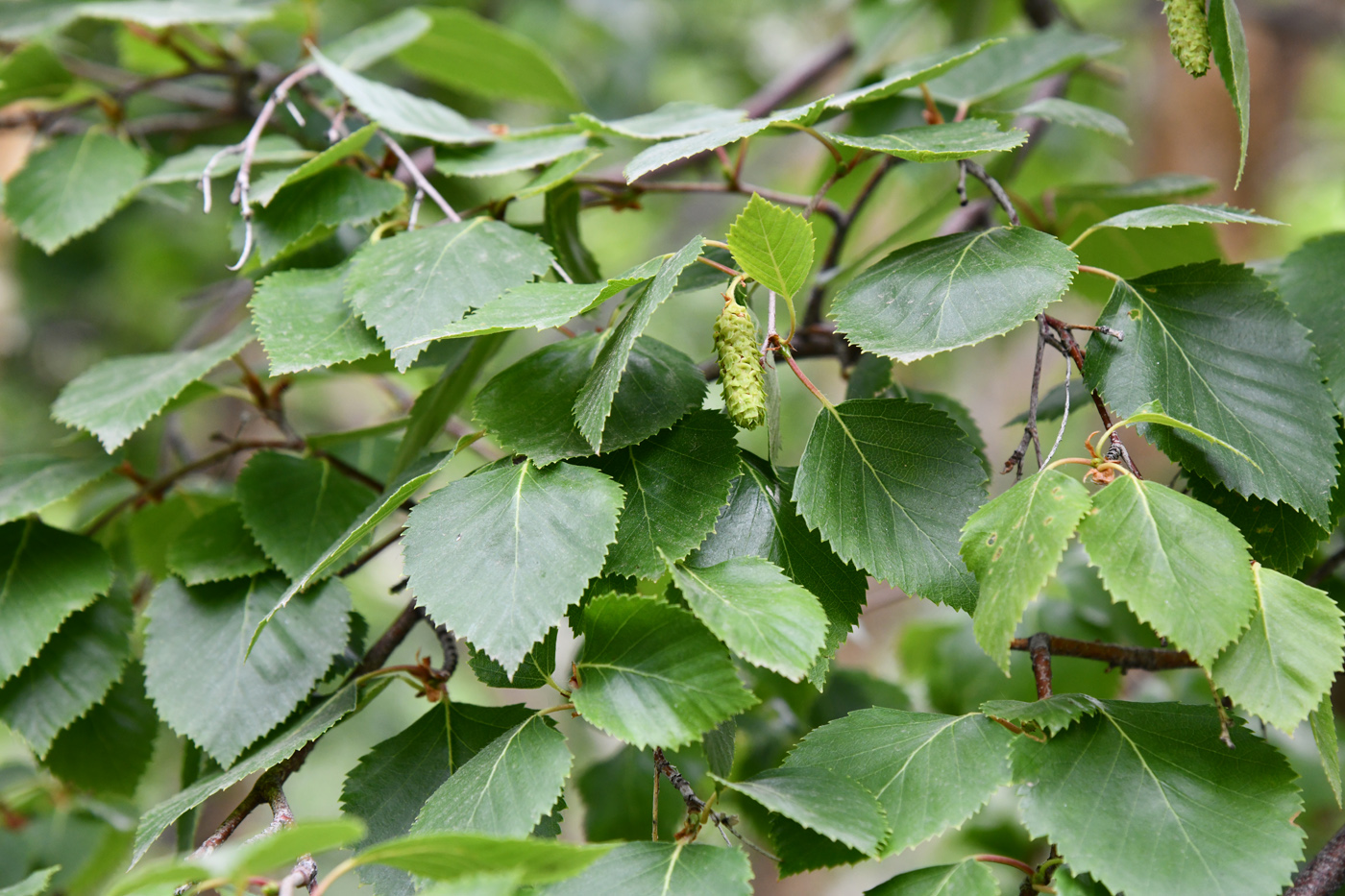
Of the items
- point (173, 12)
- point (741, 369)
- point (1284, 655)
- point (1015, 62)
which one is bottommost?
point (1284, 655)

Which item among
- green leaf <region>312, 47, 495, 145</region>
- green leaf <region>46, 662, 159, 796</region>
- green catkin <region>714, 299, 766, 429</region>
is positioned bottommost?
green leaf <region>46, 662, 159, 796</region>

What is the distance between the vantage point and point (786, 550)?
506 millimetres

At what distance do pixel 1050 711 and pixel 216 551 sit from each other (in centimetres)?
54

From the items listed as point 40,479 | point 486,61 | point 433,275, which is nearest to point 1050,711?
point 433,275

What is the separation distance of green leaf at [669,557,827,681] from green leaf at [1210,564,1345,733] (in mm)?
181

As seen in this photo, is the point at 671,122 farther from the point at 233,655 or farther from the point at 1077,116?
the point at 233,655

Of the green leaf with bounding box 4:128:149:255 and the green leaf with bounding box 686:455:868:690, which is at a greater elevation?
the green leaf with bounding box 4:128:149:255

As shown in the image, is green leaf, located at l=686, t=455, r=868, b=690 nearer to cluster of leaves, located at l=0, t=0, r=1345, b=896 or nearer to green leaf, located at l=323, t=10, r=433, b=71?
cluster of leaves, located at l=0, t=0, r=1345, b=896

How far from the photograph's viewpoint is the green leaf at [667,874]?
1.39 ft

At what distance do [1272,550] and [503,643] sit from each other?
0.41 metres

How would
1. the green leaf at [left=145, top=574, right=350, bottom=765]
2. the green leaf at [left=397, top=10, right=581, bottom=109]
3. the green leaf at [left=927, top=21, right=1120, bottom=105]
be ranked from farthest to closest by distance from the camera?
the green leaf at [left=397, top=10, right=581, bottom=109] < the green leaf at [left=927, top=21, right=1120, bottom=105] < the green leaf at [left=145, top=574, right=350, bottom=765]

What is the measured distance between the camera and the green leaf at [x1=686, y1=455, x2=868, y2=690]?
0.50 m

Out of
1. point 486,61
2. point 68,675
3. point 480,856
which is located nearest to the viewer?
point 480,856

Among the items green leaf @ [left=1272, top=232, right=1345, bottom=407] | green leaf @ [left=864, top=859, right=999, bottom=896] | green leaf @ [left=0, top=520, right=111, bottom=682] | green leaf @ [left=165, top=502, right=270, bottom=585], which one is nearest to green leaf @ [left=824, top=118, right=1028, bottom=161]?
green leaf @ [left=1272, top=232, right=1345, bottom=407]
